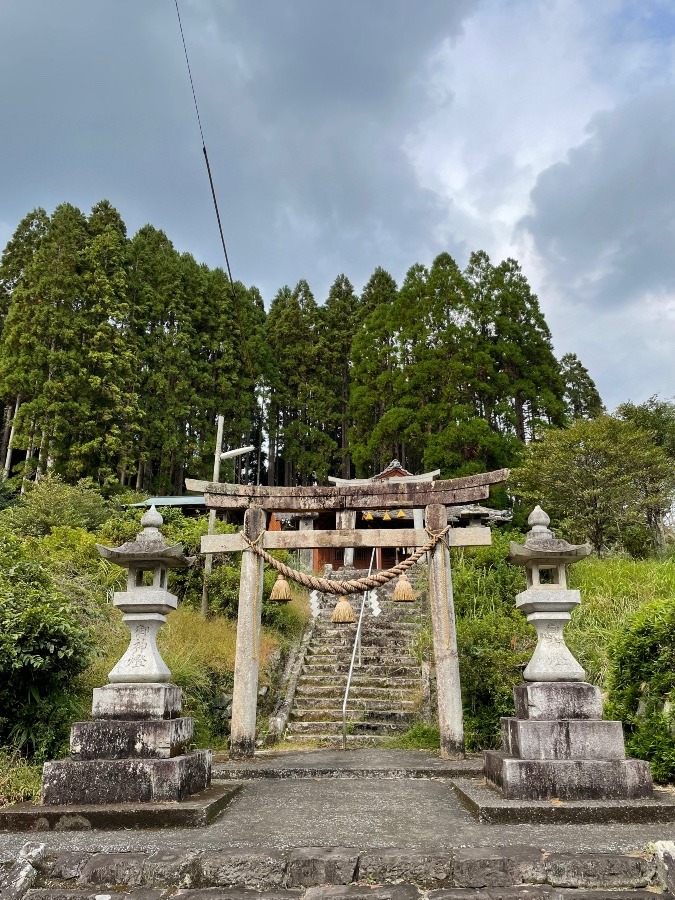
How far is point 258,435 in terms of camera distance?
33031mm

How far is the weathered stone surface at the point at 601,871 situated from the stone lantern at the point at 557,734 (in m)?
1.42

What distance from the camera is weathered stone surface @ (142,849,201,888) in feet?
11.7

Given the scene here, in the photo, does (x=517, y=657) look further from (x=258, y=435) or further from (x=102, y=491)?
(x=258, y=435)

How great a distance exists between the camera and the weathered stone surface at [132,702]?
518cm

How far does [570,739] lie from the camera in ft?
16.4

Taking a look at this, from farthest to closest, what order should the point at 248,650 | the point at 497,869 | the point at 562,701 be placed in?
the point at 248,650 < the point at 562,701 < the point at 497,869

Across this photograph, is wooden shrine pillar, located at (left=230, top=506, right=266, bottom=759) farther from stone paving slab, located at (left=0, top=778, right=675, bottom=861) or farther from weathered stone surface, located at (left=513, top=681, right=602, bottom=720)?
weathered stone surface, located at (left=513, top=681, right=602, bottom=720)

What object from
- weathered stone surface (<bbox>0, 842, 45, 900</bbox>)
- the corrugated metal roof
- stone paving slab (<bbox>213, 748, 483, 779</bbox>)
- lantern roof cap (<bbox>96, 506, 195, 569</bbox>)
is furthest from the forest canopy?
weathered stone surface (<bbox>0, 842, 45, 900</bbox>)

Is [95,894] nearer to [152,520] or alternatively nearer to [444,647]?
[152,520]

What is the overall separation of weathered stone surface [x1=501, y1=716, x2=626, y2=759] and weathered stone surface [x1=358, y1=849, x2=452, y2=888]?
1686 mm

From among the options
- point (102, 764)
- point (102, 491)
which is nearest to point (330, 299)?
point (102, 491)

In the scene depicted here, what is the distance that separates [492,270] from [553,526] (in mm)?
14250

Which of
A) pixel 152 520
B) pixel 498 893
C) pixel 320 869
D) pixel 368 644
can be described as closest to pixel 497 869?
pixel 498 893

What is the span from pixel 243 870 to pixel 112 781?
181cm
